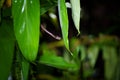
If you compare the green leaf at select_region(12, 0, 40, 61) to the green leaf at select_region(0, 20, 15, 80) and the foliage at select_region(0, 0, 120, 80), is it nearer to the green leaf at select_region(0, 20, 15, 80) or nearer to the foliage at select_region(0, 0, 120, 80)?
the foliage at select_region(0, 0, 120, 80)

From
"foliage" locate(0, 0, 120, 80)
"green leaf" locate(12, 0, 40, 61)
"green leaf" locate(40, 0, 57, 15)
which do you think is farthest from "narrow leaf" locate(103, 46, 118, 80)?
"green leaf" locate(12, 0, 40, 61)

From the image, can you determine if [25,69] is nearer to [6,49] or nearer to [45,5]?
[6,49]

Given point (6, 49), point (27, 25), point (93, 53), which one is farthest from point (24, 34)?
point (93, 53)

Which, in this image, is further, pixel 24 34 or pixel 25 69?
pixel 25 69

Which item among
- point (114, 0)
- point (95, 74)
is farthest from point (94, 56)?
point (114, 0)

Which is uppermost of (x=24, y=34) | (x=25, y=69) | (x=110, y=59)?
(x=24, y=34)

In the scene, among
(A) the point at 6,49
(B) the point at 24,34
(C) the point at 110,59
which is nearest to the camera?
(B) the point at 24,34

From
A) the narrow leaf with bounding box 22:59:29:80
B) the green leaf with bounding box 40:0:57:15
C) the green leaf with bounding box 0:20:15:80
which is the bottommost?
the narrow leaf with bounding box 22:59:29:80
